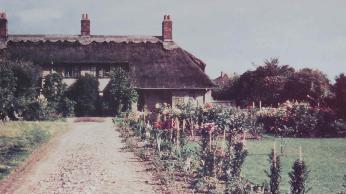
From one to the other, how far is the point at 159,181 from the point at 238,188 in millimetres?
2430

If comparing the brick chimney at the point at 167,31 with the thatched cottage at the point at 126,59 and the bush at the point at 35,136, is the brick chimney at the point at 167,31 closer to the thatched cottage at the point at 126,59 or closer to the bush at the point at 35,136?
the thatched cottage at the point at 126,59

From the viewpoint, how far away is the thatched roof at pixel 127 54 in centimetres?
3641

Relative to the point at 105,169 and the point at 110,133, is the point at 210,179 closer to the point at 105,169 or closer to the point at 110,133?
the point at 105,169

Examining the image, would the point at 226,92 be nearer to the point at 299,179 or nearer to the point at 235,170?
the point at 235,170

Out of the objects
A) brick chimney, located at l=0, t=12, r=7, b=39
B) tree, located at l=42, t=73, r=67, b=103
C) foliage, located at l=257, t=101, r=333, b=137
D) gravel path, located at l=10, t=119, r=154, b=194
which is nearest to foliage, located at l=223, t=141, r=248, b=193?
gravel path, located at l=10, t=119, r=154, b=194

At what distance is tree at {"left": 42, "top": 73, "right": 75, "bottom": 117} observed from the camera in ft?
111

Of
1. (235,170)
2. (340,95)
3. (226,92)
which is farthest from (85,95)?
(235,170)

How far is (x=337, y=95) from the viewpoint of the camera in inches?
947

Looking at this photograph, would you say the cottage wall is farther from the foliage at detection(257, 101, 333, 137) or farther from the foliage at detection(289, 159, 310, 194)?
the foliage at detection(289, 159, 310, 194)

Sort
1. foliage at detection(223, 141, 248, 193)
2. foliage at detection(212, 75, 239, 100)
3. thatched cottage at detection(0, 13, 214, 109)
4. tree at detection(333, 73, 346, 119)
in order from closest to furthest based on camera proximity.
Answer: foliage at detection(223, 141, 248, 193), tree at detection(333, 73, 346, 119), thatched cottage at detection(0, 13, 214, 109), foliage at detection(212, 75, 239, 100)

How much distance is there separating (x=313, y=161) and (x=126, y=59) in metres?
24.8

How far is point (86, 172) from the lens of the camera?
12.1 metres

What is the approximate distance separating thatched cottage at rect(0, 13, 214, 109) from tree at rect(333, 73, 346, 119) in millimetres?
13027

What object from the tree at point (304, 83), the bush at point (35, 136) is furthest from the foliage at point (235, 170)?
the tree at point (304, 83)
